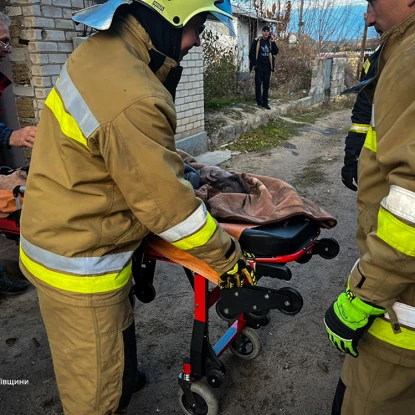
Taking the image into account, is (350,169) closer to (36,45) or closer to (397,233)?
(397,233)

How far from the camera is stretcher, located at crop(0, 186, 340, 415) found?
1.79 meters

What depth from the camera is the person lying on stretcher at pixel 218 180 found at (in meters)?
2.20

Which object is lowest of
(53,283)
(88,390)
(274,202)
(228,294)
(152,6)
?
(88,390)

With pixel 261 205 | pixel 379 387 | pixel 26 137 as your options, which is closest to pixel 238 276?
pixel 261 205

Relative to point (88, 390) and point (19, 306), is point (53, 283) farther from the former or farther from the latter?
point (19, 306)

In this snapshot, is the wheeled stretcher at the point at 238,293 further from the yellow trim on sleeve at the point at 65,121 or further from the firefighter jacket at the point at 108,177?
the yellow trim on sleeve at the point at 65,121

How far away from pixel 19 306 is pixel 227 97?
27.5ft

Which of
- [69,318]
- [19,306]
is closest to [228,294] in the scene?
[69,318]

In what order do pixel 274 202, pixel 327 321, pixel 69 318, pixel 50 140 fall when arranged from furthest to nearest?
pixel 274 202 < pixel 69 318 < pixel 50 140 < pixel 327 321

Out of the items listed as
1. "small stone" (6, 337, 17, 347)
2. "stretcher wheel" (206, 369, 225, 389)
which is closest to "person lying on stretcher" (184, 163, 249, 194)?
"stretcher wheel" (206, 369, 225, 389)

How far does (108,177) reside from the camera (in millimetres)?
1547

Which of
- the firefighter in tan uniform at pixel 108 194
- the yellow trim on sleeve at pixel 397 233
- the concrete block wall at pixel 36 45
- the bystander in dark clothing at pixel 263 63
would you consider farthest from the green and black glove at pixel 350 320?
the bystander in dark clothing at pixel 263 63

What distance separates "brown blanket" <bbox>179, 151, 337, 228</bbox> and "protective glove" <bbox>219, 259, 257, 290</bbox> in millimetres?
220

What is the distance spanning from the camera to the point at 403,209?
3.73 feet
